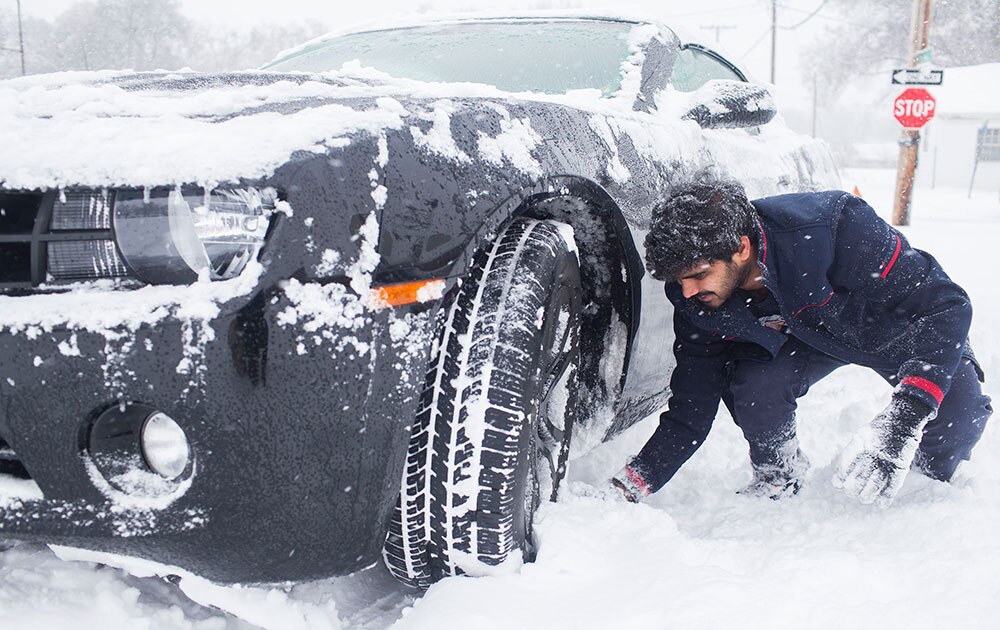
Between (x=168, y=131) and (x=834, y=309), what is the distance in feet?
5.20

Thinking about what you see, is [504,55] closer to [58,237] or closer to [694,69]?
[694,69]

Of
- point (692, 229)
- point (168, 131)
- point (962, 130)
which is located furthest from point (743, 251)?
point (962, 130)

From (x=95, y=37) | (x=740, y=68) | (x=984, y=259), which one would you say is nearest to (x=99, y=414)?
(x=740, y=68)

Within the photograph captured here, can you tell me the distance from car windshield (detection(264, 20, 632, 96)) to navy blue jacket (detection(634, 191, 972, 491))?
0.69 m

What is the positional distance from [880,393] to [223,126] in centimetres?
257

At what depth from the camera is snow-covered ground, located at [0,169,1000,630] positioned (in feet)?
4.71

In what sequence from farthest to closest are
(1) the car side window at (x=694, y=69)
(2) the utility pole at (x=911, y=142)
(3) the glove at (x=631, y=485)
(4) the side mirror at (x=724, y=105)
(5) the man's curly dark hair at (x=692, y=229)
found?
(2) the utility pole at (x=911, y=142) < (1) the car side window at (x=694, y=69) < (4) the side mirror at (x=724, y=105) < (3) the glove at (x=631, y=485) < (5) the man's curly dark hair at (x=692, y=229)

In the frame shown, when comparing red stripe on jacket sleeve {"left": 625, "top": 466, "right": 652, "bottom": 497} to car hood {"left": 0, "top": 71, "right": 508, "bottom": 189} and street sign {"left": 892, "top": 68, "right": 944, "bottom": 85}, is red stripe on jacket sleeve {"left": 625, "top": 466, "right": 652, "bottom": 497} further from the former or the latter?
street sign {"left": 892, "top": 68, "right": 944, "bottom": 85}

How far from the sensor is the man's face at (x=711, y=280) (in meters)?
1.87

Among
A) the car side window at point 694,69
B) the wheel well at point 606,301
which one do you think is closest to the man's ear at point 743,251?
the wheel well at point 606,301

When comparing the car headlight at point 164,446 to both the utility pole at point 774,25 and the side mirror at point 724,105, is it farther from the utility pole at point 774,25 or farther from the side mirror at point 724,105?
the utility pole at point 774,25

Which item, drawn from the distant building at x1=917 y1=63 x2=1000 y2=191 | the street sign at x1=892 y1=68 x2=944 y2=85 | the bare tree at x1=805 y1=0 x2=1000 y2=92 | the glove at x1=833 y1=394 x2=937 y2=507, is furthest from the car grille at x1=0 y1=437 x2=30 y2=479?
the bare tree at x1=805 y1=0 x2=1000 y2=92

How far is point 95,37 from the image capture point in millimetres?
21062

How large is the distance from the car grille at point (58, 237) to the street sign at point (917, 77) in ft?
37.4
